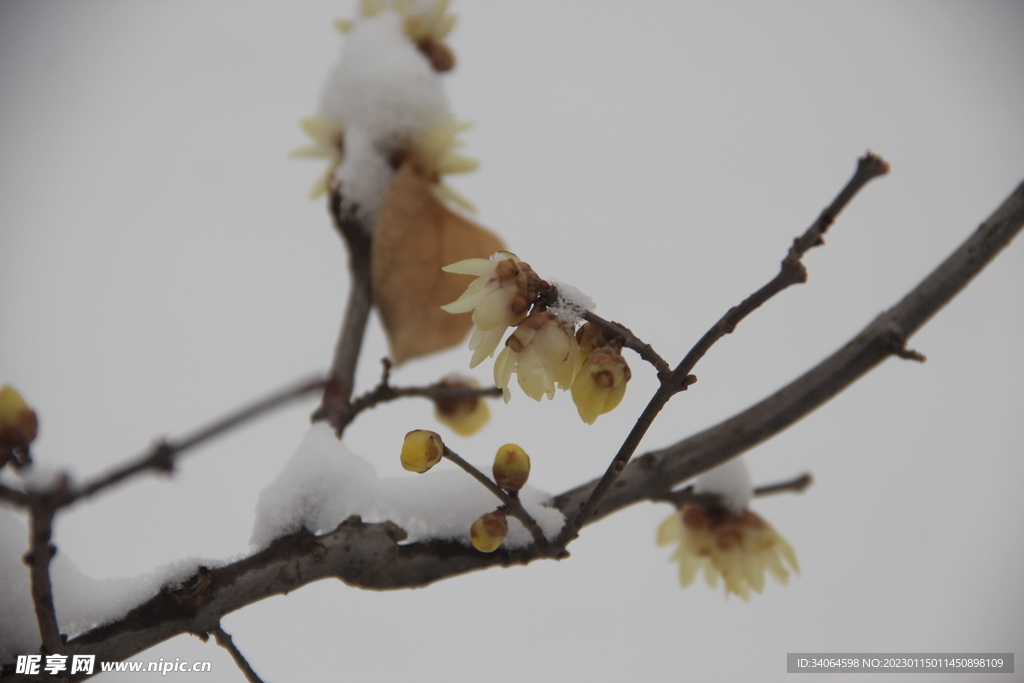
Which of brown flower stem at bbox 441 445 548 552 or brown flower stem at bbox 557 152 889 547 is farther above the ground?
brown flower stem at bbox 557 152 889 547

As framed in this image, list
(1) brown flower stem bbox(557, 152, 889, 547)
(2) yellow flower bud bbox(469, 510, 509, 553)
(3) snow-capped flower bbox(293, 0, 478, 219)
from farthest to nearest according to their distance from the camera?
(3) snow-capped flower bbox(293, 0, 478, 219) → (2) yellow flower bud bbox(469, 510, 509, 553) → (1) brown flower stem bbox(557, 152, 889, 547)

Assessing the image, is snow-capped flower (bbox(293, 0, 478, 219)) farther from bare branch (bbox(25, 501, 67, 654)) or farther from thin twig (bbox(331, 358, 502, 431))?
bare branch (bbox(25, 501, 67, 654))

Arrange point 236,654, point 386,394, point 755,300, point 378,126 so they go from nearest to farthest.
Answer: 1. point 755,300
2. point 236,654
3. point 386,394
4. point 378,126

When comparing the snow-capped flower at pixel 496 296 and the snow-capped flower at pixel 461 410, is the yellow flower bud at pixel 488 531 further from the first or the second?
the snow-capped flower at pixel 461 410

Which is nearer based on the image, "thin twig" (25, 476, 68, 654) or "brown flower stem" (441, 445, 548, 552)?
"thin twig" (25, 476, 68, 654)

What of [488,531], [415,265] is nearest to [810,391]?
[488,531]

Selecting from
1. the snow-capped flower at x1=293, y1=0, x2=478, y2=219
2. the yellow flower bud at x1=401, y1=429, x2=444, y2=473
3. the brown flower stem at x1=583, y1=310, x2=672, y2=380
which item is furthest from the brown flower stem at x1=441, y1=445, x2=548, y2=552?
the snow-capped flower at x1=293, y1=0, x2=478, y2=219

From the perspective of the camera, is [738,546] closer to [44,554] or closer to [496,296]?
[496,296]

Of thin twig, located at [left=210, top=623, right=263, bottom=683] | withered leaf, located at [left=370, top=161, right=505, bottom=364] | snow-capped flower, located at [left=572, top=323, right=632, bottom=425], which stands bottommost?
thin twig, located at [left=210, top=623, right=263, bottom=683]
